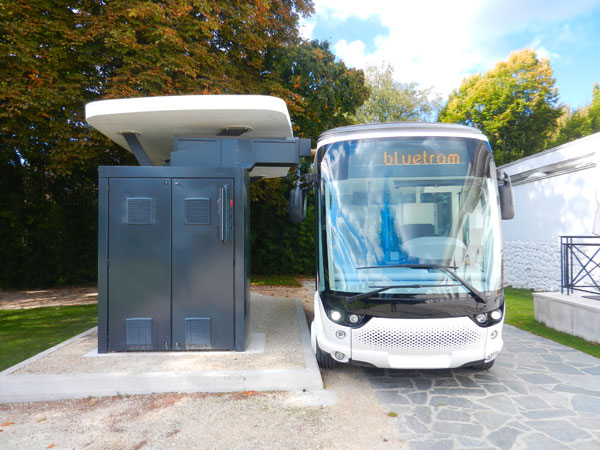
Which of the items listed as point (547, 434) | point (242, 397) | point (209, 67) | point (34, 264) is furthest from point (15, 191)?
point (547, 434)

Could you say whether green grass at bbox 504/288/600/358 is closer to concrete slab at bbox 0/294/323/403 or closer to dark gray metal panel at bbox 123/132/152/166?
concrete slab at bbox 0/294/323/403

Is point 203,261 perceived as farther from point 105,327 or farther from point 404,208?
point 404,208

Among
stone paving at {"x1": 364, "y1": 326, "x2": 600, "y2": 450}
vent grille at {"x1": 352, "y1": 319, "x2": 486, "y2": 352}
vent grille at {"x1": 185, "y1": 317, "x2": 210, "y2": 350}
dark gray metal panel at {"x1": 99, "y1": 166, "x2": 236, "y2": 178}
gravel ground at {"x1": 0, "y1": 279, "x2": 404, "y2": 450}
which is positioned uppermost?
dark gray metal panel at {"x1": 99, "y1": 166, "x2": 236, "y2": 178}

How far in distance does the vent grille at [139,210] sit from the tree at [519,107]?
26.6 meters

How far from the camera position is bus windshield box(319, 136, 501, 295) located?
15.1ft

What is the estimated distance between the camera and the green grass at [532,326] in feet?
21.1

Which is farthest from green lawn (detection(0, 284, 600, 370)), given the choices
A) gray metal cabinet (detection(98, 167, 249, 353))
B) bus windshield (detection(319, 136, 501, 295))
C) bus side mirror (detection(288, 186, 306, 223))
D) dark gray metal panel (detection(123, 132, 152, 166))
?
bus side mirror (detection(288, 186, 306, 223))

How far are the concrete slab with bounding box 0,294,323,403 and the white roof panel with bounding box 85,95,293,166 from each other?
3257mm

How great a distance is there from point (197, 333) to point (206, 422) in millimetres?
1850

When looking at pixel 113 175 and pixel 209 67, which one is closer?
pixel 113 175

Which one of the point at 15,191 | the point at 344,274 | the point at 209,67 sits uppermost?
the point at 209,67

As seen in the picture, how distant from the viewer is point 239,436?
366 cm

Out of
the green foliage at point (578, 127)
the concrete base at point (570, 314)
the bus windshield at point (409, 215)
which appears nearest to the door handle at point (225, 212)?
the bus windshield at point (409, 215)

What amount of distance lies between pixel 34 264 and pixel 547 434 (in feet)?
54.4
